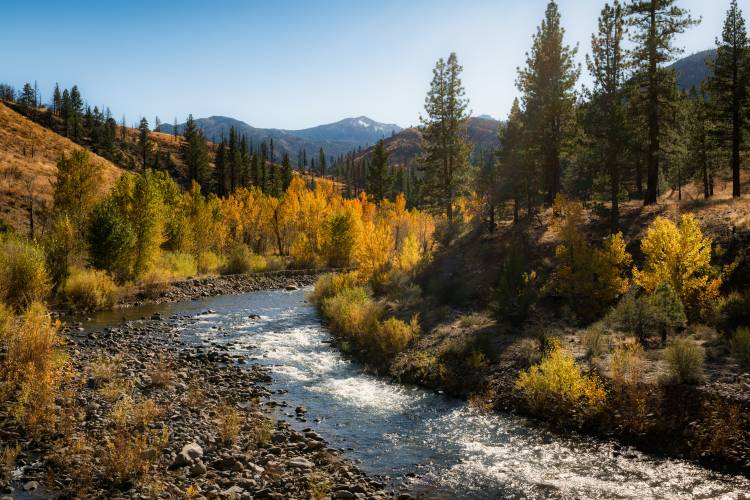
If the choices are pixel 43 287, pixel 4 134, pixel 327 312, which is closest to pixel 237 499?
pixel 327 312

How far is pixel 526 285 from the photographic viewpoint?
76.5ft

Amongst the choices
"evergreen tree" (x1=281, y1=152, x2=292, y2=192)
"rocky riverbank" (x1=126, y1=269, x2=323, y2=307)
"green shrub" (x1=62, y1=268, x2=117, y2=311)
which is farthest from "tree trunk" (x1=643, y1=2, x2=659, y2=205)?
"evergreen tree" (x1=281, y1=152, x2=292, y2=192)

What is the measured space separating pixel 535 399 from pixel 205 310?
25.1m

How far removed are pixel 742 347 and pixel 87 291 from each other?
33504 mm

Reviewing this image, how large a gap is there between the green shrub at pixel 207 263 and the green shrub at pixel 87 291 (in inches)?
601

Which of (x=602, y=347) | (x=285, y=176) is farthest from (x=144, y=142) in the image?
(x=602, y=347)

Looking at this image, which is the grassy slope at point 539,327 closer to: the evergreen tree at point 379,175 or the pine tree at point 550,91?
the pine tree at point 550,91

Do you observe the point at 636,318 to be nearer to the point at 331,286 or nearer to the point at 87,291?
the point at 331,286

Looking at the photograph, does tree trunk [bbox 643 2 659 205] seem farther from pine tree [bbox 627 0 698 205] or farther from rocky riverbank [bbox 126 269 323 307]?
rocky riverbank [bbox 126 269 323 307]

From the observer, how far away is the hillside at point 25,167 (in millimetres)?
58734

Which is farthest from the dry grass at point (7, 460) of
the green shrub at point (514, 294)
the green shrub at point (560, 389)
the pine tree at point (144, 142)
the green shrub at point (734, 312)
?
the pine tree at point (144, 142)

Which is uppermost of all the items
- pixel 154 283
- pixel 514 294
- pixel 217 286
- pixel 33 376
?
pixel 514 294

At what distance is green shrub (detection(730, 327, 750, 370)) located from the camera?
14.4 metres

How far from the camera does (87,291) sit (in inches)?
1190
